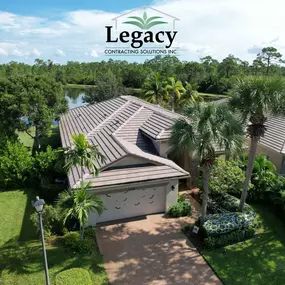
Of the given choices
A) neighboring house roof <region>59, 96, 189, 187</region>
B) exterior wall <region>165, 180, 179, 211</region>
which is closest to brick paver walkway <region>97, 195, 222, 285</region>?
exterior wall <region>165, 180, 179, 211</region>

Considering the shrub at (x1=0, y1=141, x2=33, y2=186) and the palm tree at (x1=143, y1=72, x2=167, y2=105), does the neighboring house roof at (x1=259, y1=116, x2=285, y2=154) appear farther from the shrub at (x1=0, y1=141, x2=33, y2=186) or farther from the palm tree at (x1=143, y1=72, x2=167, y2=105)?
the shrub at (x1=0, y1=141, x2=33, y2=186)

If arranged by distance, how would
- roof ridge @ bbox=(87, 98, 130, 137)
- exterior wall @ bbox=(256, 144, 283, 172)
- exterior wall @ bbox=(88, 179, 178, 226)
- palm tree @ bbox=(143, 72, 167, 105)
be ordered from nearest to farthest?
exterior wall @ bbox=(88, 179, 178, 226) → exterior wall @ bbox=(256, 144, 283, 172) → roof ridge @ bbox=(87, 98, 130, 137) → palm tree @ bbox=(143, 72, 167, 105)

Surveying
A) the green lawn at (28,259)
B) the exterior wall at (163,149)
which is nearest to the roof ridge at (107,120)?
the exterior wall at (163,149)

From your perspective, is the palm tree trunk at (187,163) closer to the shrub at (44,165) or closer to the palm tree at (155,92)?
the shrub at (44,165)

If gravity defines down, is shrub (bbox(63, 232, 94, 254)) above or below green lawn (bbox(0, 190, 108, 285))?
above


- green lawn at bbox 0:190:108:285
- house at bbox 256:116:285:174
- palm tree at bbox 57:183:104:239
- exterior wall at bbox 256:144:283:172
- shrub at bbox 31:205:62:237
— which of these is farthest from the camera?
exterior wall at bbox 256:144:283:172

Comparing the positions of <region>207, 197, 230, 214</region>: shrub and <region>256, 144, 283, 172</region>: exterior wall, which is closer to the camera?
<region>207, 197, 230, 214</region>: shrub

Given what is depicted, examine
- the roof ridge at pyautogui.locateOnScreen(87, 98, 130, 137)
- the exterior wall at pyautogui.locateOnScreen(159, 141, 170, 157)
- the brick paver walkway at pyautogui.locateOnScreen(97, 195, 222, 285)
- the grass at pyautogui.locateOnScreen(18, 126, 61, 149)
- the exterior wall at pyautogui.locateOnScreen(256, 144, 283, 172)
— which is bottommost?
the brick paver walkway at pyautogui.locateOnScreen(97, 195, 222, 285)
